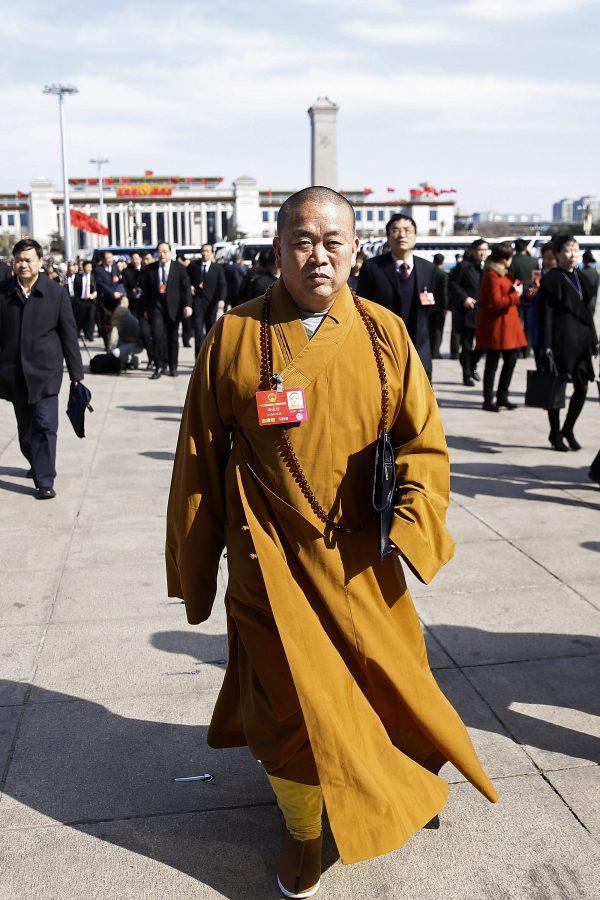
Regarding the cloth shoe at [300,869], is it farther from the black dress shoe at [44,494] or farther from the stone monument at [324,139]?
the stone monument at [324,139]

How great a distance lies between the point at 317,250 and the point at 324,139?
171ft

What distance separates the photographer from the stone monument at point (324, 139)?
168 ft

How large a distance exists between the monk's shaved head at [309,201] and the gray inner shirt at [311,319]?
0.68 ft

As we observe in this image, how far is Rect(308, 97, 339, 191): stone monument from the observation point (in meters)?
51.2

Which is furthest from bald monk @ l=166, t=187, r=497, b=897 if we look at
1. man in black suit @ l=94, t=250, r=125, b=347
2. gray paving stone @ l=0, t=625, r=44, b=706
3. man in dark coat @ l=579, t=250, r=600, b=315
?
man in black suit @ l=94, t=250, r=125, b=347

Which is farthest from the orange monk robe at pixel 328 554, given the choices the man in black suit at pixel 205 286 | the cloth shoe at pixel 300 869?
the man in black suit at pixel 205 286

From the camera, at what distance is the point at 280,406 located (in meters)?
2.38

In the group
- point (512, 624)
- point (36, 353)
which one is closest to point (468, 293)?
point (36, 353)

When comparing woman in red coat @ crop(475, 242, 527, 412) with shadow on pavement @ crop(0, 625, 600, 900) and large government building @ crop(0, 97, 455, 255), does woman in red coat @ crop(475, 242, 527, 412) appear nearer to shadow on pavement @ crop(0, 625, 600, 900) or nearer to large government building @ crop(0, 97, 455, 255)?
shadow on pavement @ crop(0, 625, 600, 900)

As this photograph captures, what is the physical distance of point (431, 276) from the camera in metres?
6.45

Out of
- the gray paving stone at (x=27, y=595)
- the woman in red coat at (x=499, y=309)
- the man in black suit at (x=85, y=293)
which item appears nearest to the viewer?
the gray paving stone at (x=27, y=595)

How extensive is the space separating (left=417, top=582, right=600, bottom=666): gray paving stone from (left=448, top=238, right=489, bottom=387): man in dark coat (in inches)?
259

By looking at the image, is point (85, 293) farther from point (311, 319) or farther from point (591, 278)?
point (311, 319)

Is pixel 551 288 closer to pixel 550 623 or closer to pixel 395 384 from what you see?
pixel 550 623
